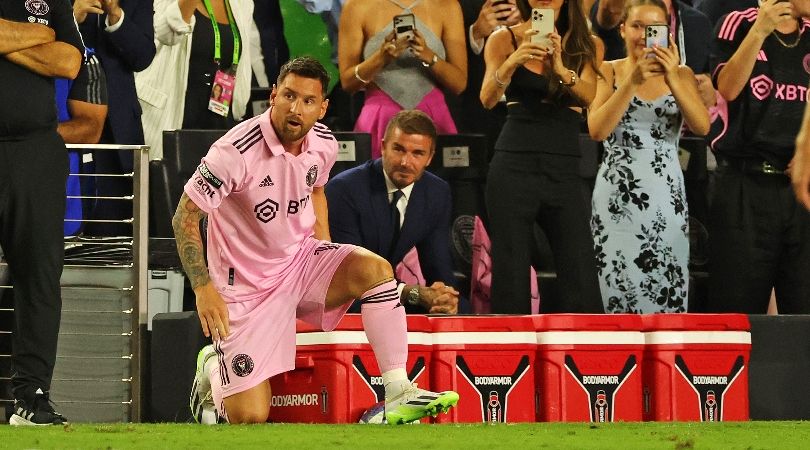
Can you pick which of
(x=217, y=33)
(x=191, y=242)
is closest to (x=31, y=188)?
(x=191, y=242)

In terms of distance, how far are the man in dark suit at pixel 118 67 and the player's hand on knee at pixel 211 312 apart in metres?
2.34

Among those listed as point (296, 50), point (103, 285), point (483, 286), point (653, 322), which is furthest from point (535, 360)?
point (296, 50)

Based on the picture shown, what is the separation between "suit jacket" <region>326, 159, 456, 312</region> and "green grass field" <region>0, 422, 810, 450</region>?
183 cm

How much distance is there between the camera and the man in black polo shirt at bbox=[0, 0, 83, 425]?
5883mm

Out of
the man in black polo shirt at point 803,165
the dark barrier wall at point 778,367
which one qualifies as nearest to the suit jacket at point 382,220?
the dark barrier wall at point 778,367

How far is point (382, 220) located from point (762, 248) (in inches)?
77.0

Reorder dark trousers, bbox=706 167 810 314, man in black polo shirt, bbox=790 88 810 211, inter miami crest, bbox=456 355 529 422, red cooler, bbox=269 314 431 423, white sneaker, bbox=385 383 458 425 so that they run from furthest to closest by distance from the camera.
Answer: dark trousers, bbox=706 167 810 314, inter miami crest, bbox=456 355 529 422, red cooler, bbox=269 314 431 423, white sneaker, bbox=385 383 458 425, man in black polo shirt, bbox=790 88 810 211

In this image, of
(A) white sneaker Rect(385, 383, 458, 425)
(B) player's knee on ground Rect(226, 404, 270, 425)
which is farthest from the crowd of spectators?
(A) white sneaker Rect(385, 383, 458, 425)

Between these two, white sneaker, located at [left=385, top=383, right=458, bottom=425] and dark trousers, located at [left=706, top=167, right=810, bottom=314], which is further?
dark trousers, located at [left=706, top=167, right=810, bottom=314]

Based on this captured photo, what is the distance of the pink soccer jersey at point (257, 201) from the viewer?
5.96 metres

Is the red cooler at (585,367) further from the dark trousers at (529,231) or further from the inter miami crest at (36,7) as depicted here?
the inter miami crest at (36,7)

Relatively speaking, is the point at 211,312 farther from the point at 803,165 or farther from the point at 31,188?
the point at 803,165

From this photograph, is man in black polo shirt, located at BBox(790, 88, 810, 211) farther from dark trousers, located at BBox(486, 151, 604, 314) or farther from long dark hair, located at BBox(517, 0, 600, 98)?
long dark hair, located at BBox(517, 0, 600, 98)

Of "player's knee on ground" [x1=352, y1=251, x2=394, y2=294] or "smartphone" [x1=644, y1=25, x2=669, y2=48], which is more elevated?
"smartphone" [x1=644, y1=25, x2=669, y2=48]
